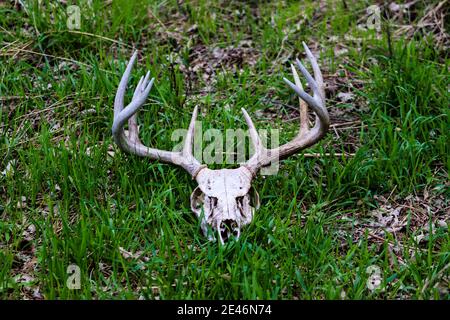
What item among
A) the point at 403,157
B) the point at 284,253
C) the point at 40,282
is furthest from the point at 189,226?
the point at 403,157

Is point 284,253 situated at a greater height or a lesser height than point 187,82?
lesser

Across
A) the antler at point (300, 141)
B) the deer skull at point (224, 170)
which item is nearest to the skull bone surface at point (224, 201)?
the deer skull at point (224, 170)

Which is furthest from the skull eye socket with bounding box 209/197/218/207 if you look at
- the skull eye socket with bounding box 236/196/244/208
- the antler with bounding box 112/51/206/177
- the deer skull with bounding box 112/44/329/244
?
the antler with bounding box 112/51/206/177

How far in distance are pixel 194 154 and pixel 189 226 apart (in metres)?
0.74

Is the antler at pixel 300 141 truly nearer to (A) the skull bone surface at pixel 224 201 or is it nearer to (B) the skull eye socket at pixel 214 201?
(A) the skull bone surface at pixel 224 201

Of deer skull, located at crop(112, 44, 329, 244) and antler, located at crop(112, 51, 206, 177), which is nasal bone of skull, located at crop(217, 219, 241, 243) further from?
antler, located at crop(112, 51, 206, 177)

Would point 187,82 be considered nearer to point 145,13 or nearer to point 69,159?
point 145,13

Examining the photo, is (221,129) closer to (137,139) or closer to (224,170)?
(137,139)

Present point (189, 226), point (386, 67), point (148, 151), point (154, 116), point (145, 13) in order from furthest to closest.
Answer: point (145, 13) < point (386, 67) < point (154, 116) < point (148, 151) < point (189, 226)

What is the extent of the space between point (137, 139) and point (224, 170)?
76cm

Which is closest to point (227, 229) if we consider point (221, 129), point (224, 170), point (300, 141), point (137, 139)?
point (224, 170)

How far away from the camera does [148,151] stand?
17.2ft

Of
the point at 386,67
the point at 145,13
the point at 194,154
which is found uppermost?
the point at 145,13

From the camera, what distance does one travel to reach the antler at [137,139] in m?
5.01
